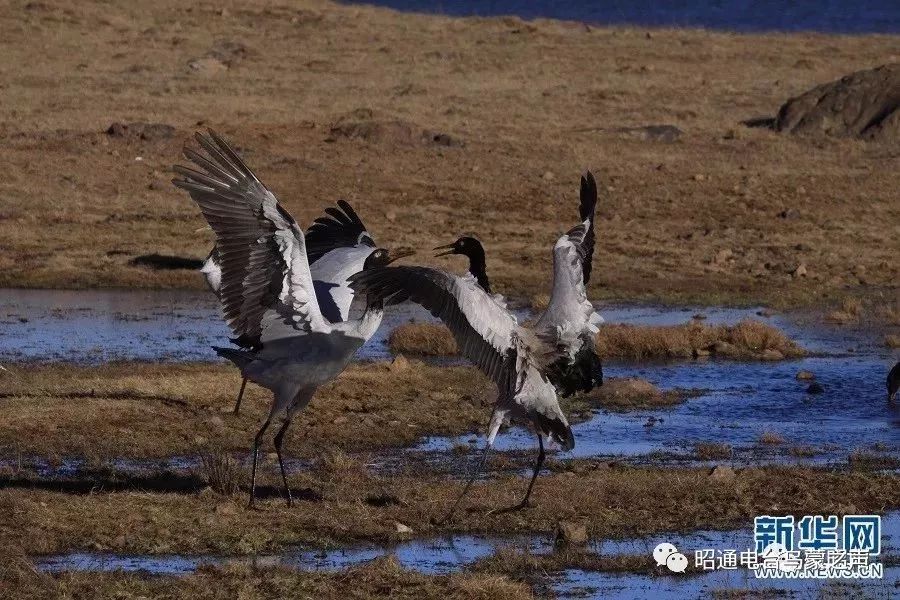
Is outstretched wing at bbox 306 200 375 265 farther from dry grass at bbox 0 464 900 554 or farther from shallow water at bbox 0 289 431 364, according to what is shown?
shallow water at bbox 0 289 431 364

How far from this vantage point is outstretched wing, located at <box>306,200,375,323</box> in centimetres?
1038

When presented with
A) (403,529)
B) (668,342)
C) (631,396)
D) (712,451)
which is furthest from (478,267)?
(668,342)

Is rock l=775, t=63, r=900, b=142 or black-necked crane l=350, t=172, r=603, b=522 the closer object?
black-necked crane l=350, t=172, r=603, b=522

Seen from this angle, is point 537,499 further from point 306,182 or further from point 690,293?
point 306,182

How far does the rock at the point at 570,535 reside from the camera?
884 centimetres

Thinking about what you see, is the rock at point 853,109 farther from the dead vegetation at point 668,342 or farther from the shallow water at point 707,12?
the shallow water at point 707,12

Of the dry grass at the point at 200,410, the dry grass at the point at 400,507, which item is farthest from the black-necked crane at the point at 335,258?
the dry grass at the point at 400,507

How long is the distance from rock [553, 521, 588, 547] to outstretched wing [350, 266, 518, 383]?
102 centimetres

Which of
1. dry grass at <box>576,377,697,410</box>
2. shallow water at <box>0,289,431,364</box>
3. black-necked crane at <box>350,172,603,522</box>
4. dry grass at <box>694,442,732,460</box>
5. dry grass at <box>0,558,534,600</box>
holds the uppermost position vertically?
black-necked crane at <box>350,172,603,522</box>

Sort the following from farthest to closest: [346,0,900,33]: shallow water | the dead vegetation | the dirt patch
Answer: [346,0,900,33]: shallow water
the dirt patch
the dead vegetation

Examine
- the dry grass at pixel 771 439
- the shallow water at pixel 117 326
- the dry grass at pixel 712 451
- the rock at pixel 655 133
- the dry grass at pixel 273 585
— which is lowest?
the shallow water at pixel 117 326

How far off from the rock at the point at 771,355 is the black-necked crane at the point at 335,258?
4621 mm

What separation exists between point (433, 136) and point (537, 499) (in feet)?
51.0

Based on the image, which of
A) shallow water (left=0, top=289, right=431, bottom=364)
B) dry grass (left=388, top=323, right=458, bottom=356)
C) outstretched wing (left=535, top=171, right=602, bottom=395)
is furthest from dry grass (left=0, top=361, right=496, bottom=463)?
outstretched wing (left=535, top=171, right=602, bottom=395)
